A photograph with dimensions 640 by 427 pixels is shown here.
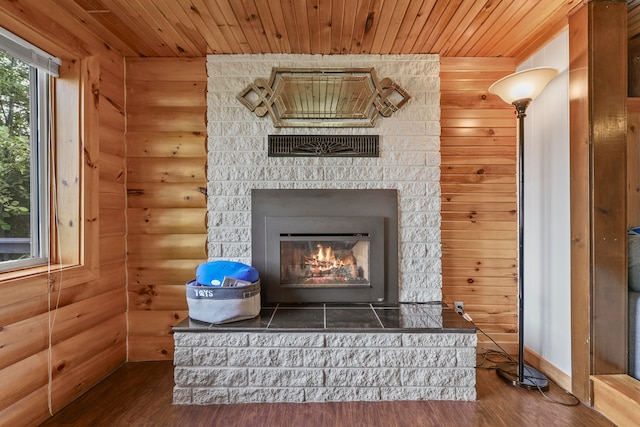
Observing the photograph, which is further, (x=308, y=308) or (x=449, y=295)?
(x=449, y=295)

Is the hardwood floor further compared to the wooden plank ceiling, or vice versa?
the wooden plank ceiling

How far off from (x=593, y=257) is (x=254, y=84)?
2.33 metres

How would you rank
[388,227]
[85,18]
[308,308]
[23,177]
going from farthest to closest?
[388,227], [308,308], [85,18], [23,177]

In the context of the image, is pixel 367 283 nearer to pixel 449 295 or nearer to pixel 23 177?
pixel 449 295

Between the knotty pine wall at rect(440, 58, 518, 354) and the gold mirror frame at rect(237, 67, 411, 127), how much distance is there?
0.48 m

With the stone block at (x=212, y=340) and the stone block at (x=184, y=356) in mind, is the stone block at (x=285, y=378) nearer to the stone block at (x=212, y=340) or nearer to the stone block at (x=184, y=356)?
the stone block at (x=212, y=340)

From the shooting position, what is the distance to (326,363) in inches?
70.2

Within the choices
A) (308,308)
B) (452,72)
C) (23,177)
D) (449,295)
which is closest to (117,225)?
(23,177)

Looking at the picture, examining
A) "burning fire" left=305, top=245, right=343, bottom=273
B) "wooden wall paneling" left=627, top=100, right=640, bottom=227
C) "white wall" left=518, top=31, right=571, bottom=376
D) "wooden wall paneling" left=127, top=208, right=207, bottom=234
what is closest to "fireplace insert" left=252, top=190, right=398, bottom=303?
"burning fire" left=305, top=245, right=343, bottom=273

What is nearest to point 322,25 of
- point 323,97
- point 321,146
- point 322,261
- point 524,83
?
point 323,97

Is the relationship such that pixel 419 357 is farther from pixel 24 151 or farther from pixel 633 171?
pixel 24 151

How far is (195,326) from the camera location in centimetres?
181

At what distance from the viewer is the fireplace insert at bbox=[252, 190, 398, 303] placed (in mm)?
2236

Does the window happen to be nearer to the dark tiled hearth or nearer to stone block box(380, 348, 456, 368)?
the dark tiled hearth
